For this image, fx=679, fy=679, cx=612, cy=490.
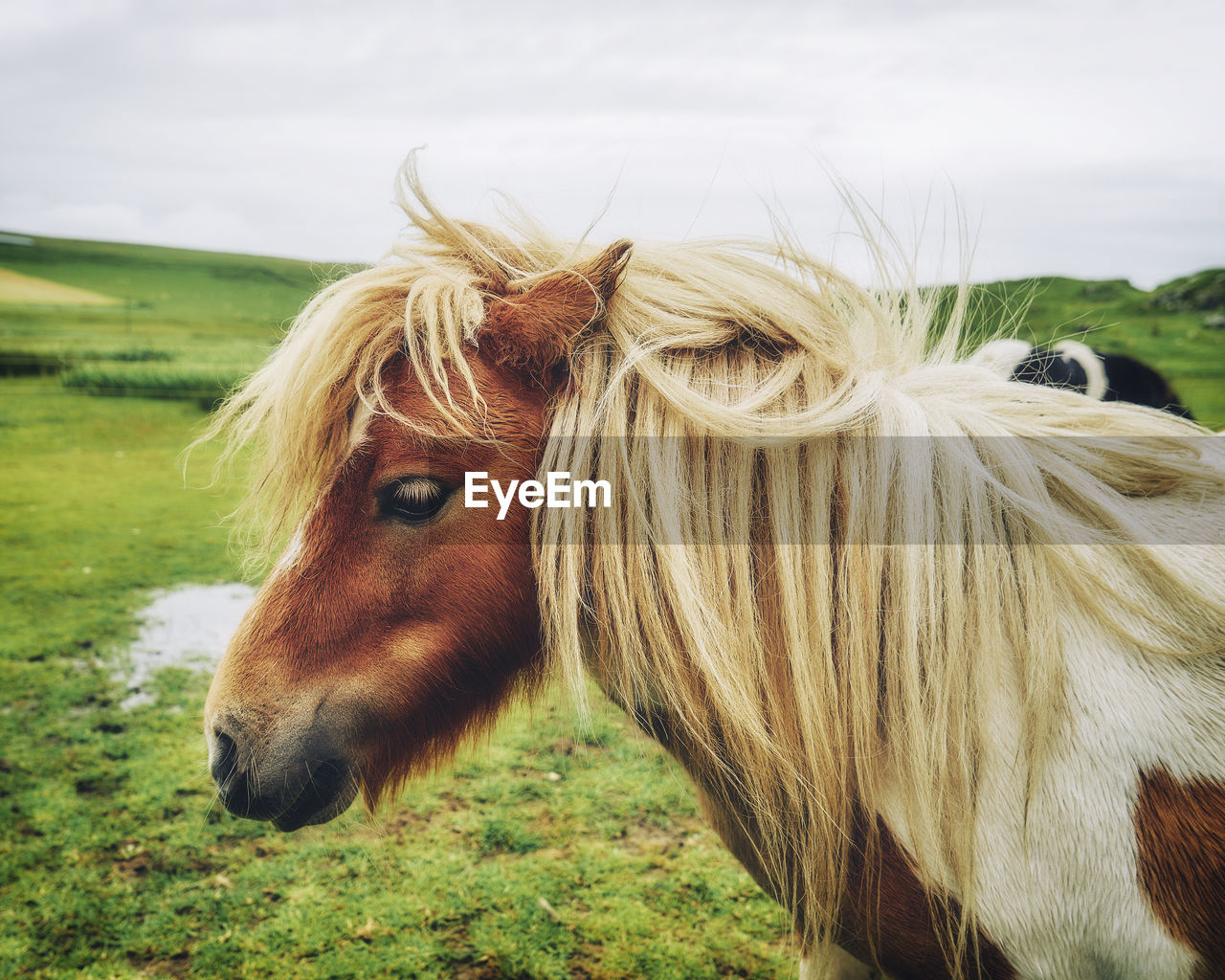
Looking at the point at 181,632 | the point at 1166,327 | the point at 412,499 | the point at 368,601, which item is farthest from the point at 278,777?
the point at 1166,327

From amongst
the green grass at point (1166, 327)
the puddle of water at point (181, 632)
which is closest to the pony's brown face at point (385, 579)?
the puddle of water at point (181, 632)

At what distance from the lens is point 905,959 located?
1406 mm

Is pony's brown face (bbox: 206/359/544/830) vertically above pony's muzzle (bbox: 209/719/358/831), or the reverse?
pony's brown face (bbox: 206/359/544/830)

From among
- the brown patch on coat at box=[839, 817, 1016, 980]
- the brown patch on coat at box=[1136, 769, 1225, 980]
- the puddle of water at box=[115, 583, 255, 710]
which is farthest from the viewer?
the puddle of water at box=[115, 583, 255, 710]

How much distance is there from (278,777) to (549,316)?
3.66ft

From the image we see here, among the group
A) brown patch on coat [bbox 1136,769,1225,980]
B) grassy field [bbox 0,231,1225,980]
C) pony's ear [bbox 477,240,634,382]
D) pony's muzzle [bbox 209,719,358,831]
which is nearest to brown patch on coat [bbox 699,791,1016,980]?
brown patch on coat [bbox 1136,769,1225,980]

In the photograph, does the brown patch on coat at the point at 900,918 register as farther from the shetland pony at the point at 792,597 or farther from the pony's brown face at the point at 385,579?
the pony's brown face at the point at 385,579

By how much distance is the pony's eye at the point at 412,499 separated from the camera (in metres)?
1.42

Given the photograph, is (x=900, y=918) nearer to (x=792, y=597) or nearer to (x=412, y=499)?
(x=792, y=597)

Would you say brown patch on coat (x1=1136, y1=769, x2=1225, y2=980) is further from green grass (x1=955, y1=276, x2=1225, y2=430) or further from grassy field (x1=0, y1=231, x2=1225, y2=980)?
green grass (x1=955, y1=276, x2=1225, y2=430)

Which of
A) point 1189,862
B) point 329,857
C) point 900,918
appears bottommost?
point 329,857

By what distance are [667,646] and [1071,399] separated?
1.15 metres

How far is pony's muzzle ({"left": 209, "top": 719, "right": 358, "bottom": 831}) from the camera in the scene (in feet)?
4.63

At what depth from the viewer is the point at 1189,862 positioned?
121 cm
